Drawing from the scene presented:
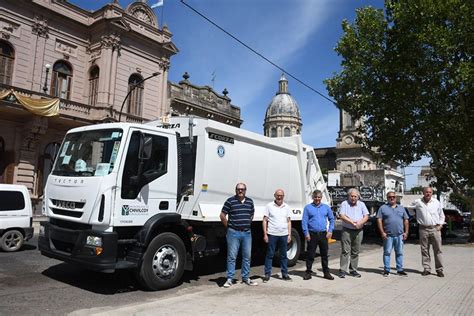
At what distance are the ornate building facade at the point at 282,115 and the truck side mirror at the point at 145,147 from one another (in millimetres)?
118841

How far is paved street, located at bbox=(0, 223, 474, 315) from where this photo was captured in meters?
6.01

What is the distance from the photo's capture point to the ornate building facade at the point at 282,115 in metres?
128

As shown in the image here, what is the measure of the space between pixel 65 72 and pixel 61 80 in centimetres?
56

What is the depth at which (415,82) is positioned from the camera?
17.9 metres

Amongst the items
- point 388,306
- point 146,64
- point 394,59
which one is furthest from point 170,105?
point 388,306

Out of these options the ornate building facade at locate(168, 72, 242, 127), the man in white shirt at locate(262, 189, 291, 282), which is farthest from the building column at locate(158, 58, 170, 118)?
the man in white shirt at locate(262, 189, 291, 282)

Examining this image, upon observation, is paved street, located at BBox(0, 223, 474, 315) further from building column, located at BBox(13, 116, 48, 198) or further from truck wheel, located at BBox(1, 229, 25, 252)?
building column, located at BBox(13, 116, 48, 198)

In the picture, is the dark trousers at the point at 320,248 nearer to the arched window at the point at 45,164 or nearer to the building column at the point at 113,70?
Result: the arched window at the point at 45,164

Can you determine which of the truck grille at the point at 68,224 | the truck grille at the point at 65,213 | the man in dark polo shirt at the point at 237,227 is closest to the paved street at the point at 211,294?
the man in dark polo shirt at the point at 237,227

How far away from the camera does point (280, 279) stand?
834cm

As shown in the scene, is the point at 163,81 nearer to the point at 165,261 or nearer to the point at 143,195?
the point at 143,195

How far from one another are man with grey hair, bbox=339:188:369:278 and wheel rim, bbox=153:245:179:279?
11.8 ft

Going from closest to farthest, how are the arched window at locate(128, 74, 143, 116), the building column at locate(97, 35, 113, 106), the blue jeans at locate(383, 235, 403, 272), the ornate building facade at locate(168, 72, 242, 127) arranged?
1. the blue jeans at locate(383, 235, 403, 272)
2. the building column at locate(97, 35, 113, 106)
3. the arched window at locate(128, 74, 143, 116)
4. the ornate building facade at locate(168, 72, 242, 127)

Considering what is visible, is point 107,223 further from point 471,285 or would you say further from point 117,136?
point 471,285
